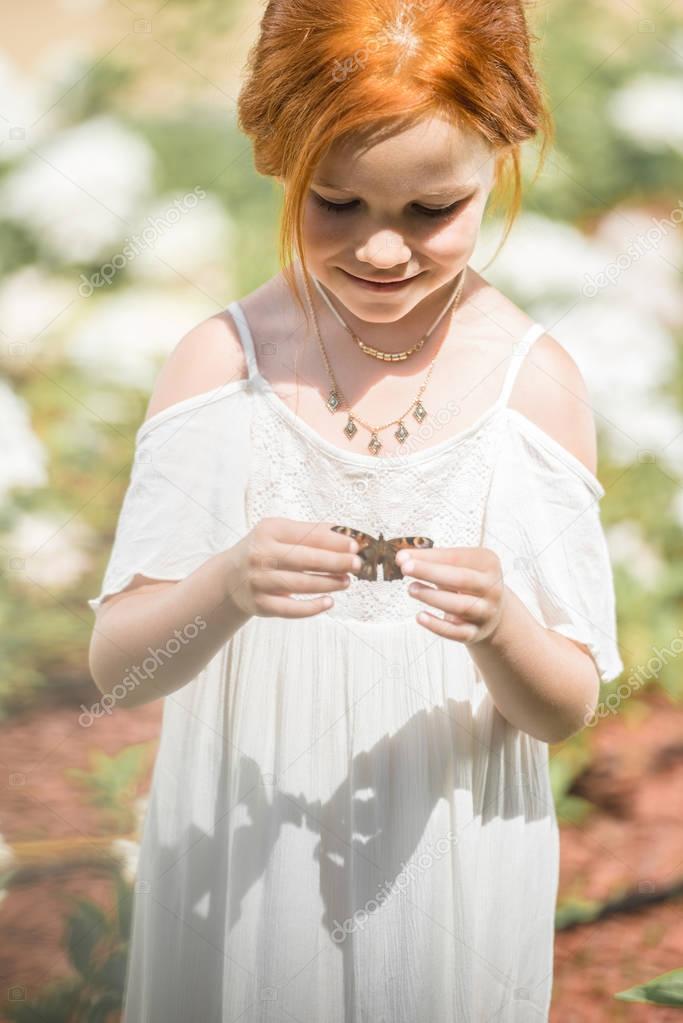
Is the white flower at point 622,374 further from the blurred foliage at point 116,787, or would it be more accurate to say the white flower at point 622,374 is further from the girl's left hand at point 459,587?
the girl's left hand at point 459,587

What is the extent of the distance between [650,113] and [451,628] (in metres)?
2.22

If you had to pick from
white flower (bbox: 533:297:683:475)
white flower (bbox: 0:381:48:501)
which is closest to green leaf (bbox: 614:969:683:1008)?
white flower (bbox: 533:297:683:475)

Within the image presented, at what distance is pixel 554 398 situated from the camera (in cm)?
113

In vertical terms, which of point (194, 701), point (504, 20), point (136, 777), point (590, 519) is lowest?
point (136, 777)

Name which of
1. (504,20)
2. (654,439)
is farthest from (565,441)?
(654,439)

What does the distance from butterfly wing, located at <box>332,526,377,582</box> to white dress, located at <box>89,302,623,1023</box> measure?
6.1 inches

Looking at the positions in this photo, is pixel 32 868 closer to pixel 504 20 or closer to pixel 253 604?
pixel 253 604

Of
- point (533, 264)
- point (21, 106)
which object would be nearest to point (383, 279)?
point (533, 264)

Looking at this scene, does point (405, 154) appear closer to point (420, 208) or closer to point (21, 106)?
point (420, 208)

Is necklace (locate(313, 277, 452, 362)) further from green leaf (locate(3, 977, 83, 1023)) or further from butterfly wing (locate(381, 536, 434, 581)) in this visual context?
green leaf (locate(3, 977, 83, 1023))

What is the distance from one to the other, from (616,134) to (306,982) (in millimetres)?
2276

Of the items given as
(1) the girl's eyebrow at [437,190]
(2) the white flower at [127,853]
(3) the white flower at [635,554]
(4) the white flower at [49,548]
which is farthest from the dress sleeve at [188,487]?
(3) the white flower at [635,554]

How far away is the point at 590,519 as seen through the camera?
3.76ft

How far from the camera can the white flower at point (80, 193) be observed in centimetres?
260
